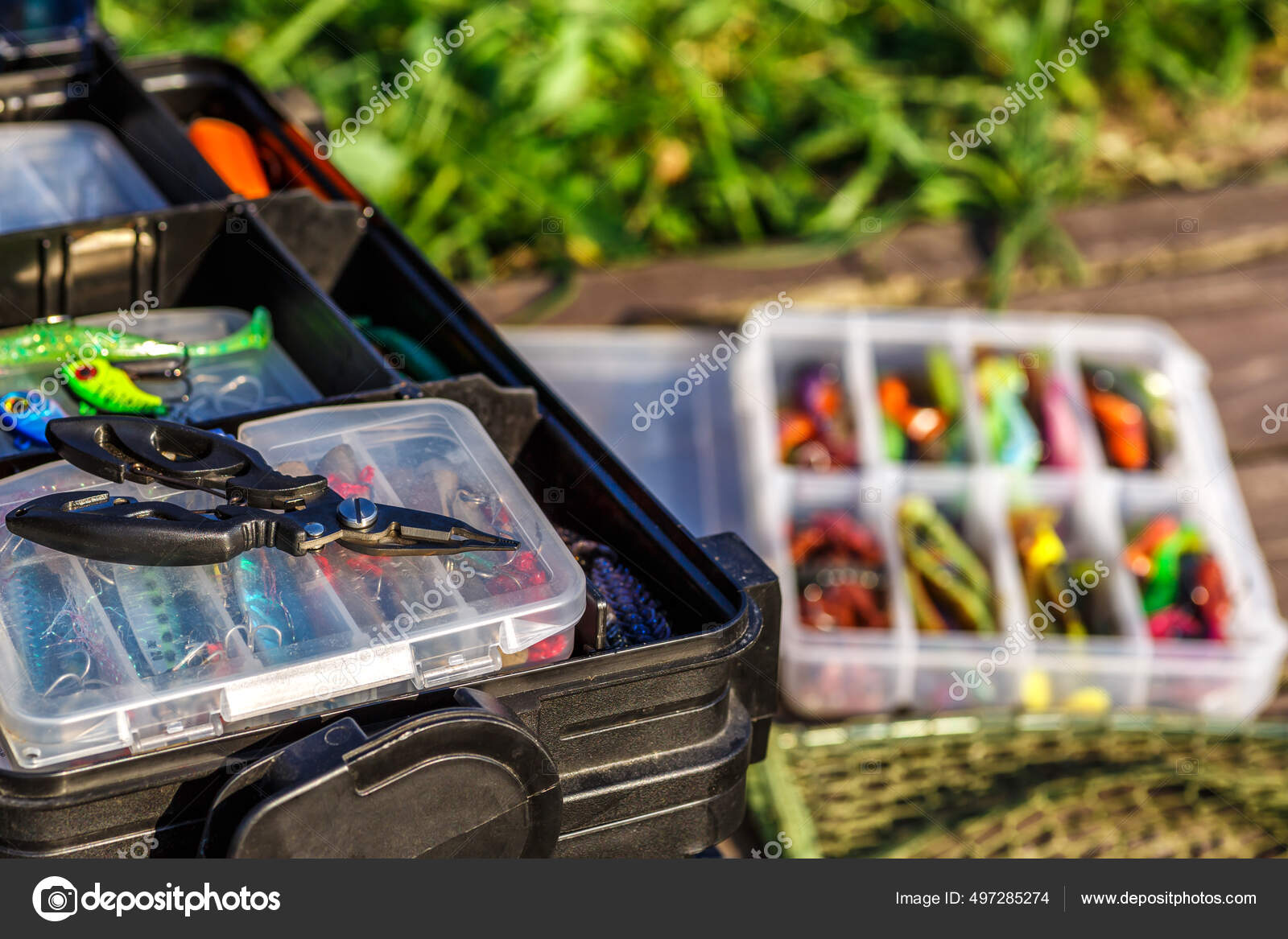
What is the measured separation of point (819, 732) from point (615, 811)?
1076 millimetres

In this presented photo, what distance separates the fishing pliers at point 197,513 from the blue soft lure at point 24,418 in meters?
0.14

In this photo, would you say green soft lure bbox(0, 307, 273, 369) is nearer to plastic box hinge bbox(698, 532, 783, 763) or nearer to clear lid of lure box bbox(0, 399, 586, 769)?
clear lid of lure box bbox(0, 399, 586, 769)

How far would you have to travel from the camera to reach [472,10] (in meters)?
3.42

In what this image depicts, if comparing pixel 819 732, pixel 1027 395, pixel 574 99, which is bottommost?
pixel 819 732

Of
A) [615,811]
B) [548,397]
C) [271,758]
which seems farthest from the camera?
[548,397]

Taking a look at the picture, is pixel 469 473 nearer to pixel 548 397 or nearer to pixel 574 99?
pixel 548 397

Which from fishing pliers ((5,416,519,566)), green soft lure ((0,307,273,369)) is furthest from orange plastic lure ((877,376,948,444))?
fishing pliers ((5,416,519,566))

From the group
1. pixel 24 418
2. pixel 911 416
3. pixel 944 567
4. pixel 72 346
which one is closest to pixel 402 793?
pixel 24 418

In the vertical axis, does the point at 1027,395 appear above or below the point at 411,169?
below

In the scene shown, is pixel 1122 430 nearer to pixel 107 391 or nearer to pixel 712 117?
pixel 712 117

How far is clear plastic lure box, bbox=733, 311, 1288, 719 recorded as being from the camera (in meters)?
2.44

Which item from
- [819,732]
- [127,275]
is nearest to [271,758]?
[127,275]

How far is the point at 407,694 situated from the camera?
0.90 m

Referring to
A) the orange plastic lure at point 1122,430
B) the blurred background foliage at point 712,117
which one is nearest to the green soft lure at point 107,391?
the blurred background foliage at point 712,117
